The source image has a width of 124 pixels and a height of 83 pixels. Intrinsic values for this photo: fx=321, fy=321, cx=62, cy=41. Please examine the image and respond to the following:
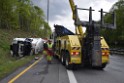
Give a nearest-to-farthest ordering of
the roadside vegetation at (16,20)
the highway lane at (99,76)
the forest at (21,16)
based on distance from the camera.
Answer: the highway lane at (99,76) → the roadside vegetation at (16,20) → the forest at (21,16)

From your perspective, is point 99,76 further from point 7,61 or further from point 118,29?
point 118,29

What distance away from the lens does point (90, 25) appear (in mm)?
17859

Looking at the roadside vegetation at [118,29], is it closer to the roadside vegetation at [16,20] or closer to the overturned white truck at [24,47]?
the roadside vegetation at [16,20]

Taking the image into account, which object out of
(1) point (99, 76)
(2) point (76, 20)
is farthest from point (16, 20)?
(1) point (99, 76)

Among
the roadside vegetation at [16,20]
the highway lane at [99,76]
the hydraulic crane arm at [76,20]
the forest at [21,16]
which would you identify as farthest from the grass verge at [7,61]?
the forest at [21,16]

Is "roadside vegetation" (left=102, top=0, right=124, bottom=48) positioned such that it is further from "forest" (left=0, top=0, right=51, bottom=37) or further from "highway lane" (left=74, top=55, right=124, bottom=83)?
"highway lane" (left=74, top=55, right=124, bottom=83)

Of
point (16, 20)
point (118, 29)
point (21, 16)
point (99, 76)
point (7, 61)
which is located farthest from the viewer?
point (21, 16)

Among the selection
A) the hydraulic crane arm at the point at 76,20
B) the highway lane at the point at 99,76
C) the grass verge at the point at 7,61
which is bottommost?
the highway lane at the point at 99,76

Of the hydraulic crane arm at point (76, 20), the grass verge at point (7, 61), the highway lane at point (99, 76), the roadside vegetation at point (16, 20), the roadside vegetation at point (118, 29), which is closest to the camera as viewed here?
the highway lane at point (99, 76)

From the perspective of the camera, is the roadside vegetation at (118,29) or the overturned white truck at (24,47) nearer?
the overturned white truck at (24,47)

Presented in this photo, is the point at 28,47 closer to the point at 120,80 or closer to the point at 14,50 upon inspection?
the point at 14,50

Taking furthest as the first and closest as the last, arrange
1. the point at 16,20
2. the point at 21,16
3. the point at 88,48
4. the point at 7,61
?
the point at 21,16 → the point at 16,20 → the point at 7,61 → the point at 88,48

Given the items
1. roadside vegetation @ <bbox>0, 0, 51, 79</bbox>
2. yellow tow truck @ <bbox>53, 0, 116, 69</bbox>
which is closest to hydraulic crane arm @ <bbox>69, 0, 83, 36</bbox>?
yellow tow truck @ <bbox>53, 0, 116, 69</bbox>

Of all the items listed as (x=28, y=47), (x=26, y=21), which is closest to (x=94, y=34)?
(x=28, y=47)
